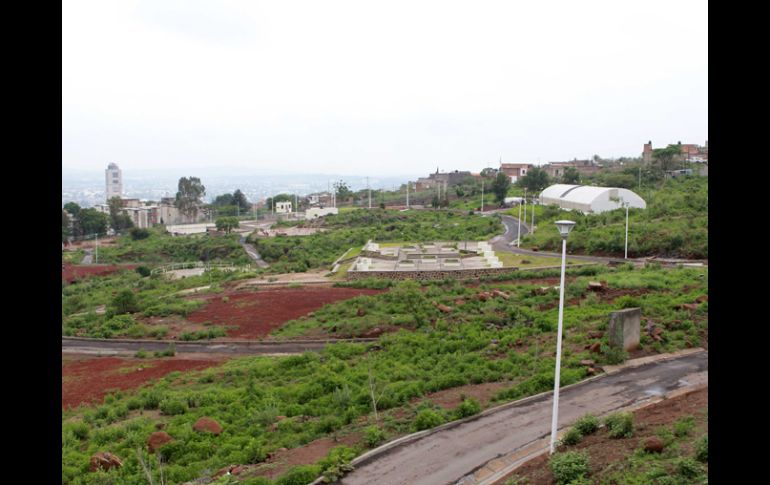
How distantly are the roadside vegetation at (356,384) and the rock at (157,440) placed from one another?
0.13 metres

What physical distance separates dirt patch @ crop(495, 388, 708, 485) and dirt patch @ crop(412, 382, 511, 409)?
2752mm

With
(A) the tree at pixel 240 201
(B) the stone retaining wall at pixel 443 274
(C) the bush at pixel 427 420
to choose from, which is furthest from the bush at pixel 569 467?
(A) the tree at pixel 240 201

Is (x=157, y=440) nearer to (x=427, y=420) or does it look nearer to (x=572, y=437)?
(x=427, y=420)

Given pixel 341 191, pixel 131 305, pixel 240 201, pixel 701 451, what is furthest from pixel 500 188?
pixel 701 451

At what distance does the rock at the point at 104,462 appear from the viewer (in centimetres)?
869

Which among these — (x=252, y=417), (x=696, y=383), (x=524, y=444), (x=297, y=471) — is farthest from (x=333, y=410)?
(x=696, y=383)

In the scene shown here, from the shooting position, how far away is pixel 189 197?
84562 millimetres

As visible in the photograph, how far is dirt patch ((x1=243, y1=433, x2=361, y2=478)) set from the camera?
327 inches

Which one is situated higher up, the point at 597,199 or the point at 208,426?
the point at 597,199

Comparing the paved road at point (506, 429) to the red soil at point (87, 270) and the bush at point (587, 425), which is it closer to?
the bush at point (587, 425)

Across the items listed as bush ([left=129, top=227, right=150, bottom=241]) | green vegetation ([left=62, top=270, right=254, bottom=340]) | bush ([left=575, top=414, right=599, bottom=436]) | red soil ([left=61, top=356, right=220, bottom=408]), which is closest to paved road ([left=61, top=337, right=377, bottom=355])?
green vegetation ([left=62, top=270, right=254, bottom=340])

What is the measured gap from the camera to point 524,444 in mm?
8719

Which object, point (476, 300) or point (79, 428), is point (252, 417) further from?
point (476, 300)

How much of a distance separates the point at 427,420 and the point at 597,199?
40070 millimetres
